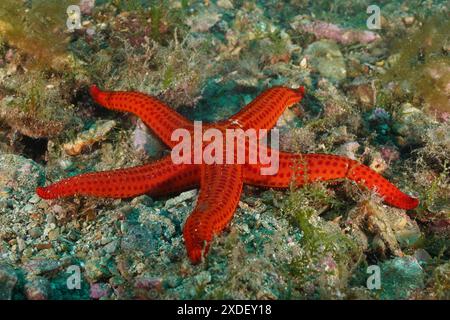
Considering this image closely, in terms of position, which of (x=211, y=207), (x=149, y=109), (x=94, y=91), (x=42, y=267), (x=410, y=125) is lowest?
(x=42, y=267)

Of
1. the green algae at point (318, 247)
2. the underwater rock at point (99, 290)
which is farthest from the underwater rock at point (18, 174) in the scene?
the green algae at point (318, 247)

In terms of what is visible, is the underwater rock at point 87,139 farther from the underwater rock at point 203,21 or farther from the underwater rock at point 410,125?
the underwater rock at point 410,125

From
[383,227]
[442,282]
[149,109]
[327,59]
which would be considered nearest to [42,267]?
[149,109]

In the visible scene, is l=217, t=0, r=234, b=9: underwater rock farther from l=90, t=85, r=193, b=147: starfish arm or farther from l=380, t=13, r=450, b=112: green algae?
l=90, t=85, r=193, b=147: starfish arm

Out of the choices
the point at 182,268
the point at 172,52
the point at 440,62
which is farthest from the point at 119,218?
the point at 440,62

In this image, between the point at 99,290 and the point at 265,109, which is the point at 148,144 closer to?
the point at 265,109

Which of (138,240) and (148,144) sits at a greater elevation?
(148,144)

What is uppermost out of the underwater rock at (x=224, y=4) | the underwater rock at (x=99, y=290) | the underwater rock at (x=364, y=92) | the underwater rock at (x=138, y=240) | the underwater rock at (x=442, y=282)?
the underwater rock at (x=224, y=4)
